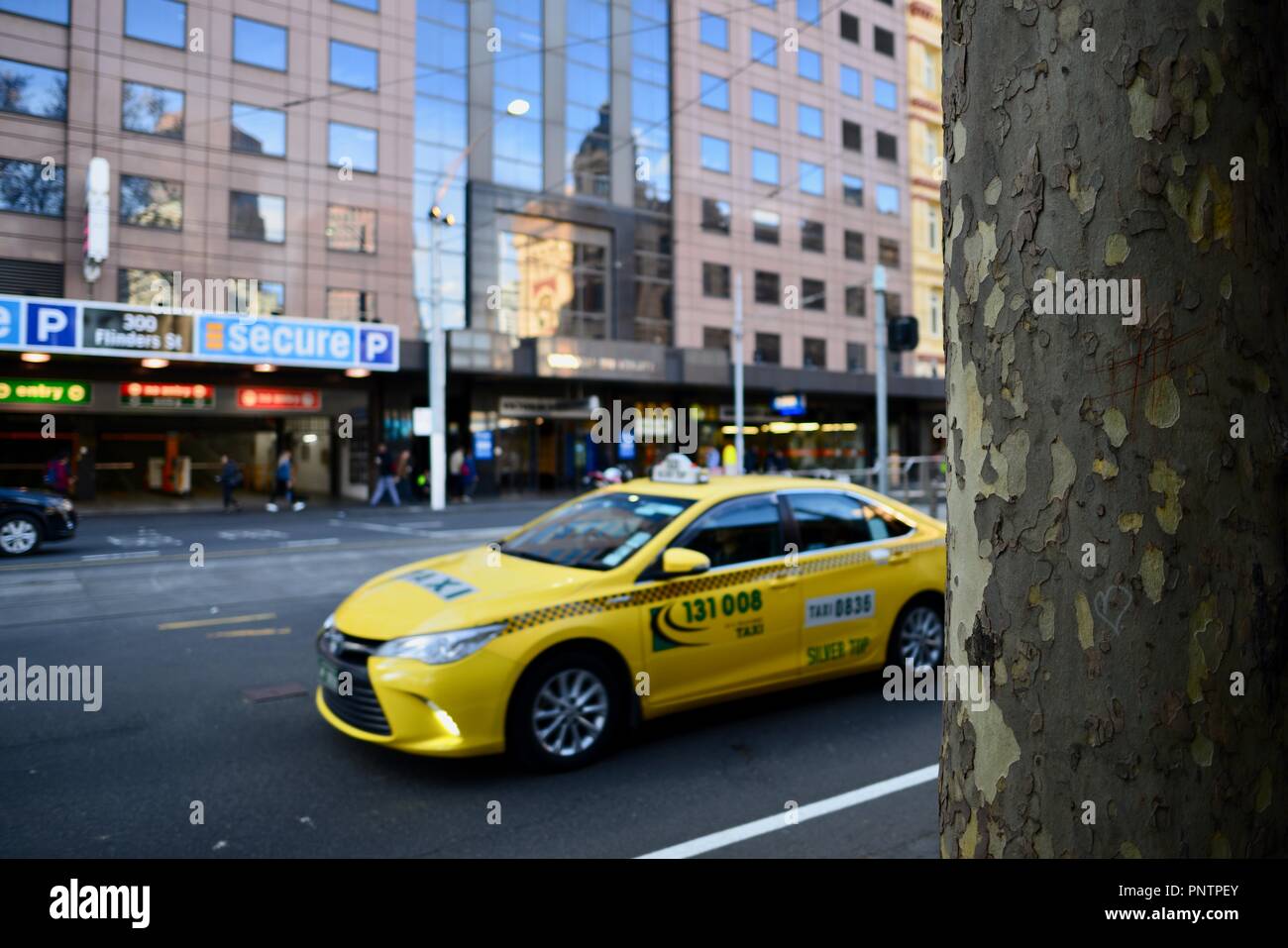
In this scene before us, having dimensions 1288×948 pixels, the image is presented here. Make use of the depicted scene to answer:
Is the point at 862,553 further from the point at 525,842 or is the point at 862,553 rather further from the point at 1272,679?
the point at 1272,679

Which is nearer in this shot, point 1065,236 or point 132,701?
point 1065,236

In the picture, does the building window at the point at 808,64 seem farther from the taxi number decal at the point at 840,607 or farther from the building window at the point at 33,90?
the taxi number decal at the point at 840,607

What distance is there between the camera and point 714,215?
39.3m

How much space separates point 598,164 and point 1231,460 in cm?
3707

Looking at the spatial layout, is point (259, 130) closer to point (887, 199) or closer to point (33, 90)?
point (33, 90)

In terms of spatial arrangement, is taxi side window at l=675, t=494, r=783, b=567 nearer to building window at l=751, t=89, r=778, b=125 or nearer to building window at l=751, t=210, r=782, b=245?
building window at l=751, t=210, r=782, b=245

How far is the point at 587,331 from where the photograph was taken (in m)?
35.6

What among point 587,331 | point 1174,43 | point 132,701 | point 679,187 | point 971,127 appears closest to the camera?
point 1174,43

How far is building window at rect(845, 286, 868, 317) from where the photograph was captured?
4416 centimetres

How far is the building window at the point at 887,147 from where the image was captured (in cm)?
4575

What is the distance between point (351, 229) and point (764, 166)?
65.2ft

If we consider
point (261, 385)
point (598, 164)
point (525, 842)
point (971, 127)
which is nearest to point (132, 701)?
point (525, 842)

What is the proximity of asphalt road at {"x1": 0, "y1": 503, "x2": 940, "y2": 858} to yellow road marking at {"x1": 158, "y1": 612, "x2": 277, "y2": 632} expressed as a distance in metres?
0.45

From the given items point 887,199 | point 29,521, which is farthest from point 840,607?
point 887,199
